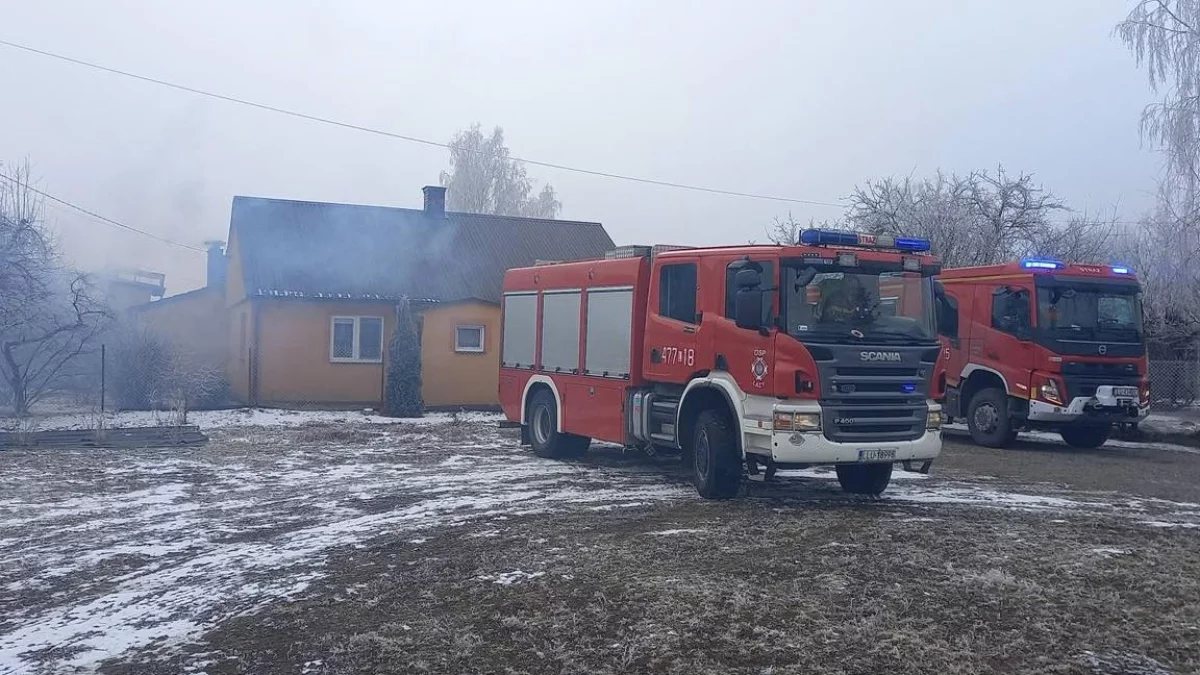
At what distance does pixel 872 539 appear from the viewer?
8875mm

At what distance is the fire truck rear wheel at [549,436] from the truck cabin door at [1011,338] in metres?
7.27

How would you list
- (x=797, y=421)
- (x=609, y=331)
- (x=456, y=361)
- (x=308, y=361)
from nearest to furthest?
(x=797, y=421) < (x=609, y=331) < (x=308, y=361) < (x=456, y=361)

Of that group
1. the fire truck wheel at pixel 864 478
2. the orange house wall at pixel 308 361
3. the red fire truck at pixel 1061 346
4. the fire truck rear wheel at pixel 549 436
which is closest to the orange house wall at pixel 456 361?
the orange house wall at pixel 308 361

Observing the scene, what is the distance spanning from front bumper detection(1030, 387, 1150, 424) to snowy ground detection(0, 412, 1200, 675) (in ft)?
11.5

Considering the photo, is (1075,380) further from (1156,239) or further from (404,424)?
(404,424)

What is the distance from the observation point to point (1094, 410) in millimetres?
16297

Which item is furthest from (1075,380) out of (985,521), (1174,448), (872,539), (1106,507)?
(872,539)

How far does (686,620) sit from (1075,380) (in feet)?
39.9

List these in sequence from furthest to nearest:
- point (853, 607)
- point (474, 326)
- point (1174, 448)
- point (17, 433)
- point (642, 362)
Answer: point (474, 326) → point (1174, 448) → point (17, 433) → point (642, 362) → point (853, 607)

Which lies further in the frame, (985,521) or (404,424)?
(404,424)

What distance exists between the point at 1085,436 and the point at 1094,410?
183 cm

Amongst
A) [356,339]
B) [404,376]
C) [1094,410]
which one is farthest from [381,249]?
[1094,410]

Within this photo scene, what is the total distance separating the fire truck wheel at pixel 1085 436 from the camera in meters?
17.6

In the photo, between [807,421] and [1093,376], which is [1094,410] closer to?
[1093,376]
